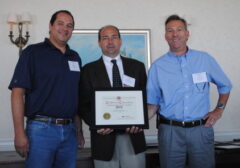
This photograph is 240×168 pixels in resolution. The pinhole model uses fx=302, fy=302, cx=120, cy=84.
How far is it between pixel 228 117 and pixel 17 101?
116 inches

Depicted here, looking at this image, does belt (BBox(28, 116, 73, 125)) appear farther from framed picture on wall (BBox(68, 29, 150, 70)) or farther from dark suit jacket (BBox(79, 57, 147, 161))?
framed picture on wall (BBox(68, 29, 150, 70))

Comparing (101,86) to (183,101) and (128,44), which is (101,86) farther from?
(128,44)

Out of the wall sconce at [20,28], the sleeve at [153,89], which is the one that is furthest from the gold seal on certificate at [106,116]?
the wall sconce at [20,28]

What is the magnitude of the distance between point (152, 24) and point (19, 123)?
2433 mm

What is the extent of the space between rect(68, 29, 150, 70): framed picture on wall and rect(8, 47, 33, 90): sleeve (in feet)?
5.77

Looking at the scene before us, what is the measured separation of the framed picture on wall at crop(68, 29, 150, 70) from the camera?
3.74 meters

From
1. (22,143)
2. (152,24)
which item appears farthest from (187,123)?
(152,24)

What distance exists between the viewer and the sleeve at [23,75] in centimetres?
193

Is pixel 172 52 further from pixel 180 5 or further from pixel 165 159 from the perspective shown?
pixel 180 5

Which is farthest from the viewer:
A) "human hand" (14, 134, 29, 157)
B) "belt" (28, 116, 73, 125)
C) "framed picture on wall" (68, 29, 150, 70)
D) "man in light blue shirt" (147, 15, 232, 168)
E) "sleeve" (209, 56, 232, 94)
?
"framed picture on wall" (68, 29, 150, 70)

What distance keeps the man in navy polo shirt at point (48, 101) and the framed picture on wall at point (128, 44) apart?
1559 millimetres

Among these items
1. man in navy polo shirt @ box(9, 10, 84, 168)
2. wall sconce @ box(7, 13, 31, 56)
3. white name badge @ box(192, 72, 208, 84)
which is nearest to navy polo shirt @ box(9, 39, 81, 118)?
man in navy polo shirt @ box(9, 10, 84, 168)

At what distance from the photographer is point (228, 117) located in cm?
398

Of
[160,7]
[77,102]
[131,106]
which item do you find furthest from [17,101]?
[160,7]
